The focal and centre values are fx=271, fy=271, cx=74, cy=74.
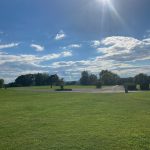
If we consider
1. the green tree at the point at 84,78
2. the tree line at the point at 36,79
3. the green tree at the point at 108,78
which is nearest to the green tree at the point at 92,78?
the green tree at the point at 84,78

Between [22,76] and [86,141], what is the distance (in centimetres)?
12341

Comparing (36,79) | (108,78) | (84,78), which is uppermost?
(84,78)

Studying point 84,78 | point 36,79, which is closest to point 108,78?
point 84,78

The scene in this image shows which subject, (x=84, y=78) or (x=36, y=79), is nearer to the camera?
(x=36, y=79)

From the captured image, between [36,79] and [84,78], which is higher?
[84,78]

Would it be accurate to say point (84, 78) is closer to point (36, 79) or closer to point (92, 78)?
point (92, 78)

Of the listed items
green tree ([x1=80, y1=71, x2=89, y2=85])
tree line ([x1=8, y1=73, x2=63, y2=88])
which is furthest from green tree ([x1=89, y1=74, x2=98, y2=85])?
tree line ([x1=8, y1=73, x2=63, y2=88])

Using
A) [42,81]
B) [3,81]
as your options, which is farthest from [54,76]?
[3,81]

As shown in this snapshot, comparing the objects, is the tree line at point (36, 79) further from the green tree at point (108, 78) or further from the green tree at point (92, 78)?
the green tree at point (108, 78)

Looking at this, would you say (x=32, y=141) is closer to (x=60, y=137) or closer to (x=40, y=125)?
(x=60, y=137)

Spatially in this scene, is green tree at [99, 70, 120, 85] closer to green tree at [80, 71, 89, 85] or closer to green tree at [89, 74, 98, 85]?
green tree at [89, 74, 98, 85]

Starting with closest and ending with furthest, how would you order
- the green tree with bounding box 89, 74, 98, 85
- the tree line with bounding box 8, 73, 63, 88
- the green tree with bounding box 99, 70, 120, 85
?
the green tree with bounding box 99, 70, 120, 85, the tree line with bounding box 8, 73, 63, 88, the green tree with bounding box 89, 74, 98, 85

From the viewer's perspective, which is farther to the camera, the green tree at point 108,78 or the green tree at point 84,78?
the green tree at point 84,78

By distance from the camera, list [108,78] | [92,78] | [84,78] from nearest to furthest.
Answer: [108,78]
[84,78]
[92,78]
